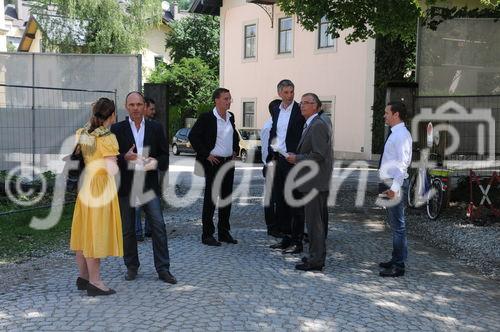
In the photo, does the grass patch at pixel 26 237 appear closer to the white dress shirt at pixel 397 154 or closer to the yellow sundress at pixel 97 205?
the yellow sundress at pixel 97 205

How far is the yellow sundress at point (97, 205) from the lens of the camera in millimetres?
5023

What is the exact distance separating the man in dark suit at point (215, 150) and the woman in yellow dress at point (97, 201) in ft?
6.94

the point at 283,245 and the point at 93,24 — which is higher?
the point at 93,24

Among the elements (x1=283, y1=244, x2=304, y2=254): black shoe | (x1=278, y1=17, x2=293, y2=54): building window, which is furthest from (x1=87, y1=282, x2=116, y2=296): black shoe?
(x1=278, y1=17, x2=293, y2=54): building window

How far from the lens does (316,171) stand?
618 centimetres

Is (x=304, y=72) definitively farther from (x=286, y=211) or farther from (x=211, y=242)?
(x=211, y=242)

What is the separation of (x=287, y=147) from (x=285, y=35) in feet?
72.7

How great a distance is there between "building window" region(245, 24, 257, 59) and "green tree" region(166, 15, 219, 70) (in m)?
12.2

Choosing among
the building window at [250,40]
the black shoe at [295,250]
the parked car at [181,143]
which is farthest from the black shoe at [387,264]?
the building window at [250,40]

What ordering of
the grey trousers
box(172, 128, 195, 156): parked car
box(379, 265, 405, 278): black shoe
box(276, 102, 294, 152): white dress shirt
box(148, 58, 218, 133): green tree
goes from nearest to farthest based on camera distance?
box(379, 265, 405, 278): black shoe → the grey trousers → box(276, 102, 294, 152): white dress shirt → box(172, 128, 195, 156): parked car → box(148, 58, 218, 133): green tree

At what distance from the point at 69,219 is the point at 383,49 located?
16838 mm

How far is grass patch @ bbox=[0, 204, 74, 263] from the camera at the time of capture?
698 cm

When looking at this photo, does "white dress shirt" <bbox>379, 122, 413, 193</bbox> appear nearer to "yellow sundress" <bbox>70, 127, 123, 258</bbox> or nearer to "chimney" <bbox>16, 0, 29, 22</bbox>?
"yellow sundress" <bbox>70, 127, 123, 258</bbox>

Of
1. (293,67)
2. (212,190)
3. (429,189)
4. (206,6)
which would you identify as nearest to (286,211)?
(212,190)
